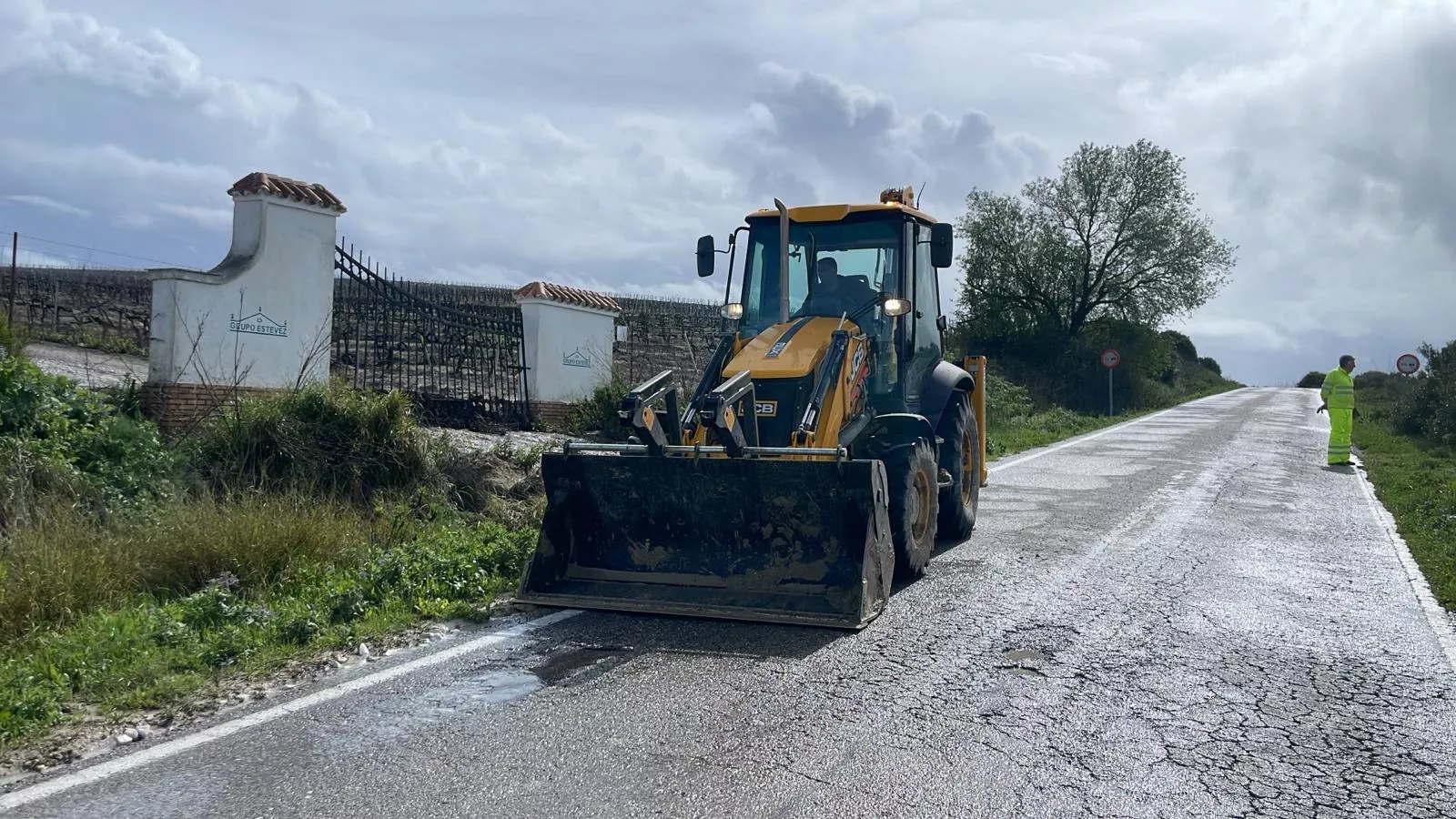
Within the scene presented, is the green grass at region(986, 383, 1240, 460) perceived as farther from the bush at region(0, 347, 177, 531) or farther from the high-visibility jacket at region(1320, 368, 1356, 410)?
the bush at region(0, 347, 177, 531)

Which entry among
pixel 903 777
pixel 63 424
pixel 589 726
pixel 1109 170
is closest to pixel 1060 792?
pixel 903 777

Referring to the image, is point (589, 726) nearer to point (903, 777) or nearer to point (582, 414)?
point (903, 777)

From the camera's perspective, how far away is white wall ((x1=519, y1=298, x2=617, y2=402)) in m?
14.6

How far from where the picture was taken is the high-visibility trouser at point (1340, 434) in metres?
17.1

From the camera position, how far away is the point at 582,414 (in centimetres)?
1452

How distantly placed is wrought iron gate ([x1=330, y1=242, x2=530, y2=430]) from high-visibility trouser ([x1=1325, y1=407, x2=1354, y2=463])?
12564mm

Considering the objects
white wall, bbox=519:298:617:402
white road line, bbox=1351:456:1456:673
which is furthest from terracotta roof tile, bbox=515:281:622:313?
white road line, bbox=1351:456:1456:673

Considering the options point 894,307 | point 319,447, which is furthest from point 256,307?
point 894,307

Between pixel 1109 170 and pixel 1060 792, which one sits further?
pixel 1109 170

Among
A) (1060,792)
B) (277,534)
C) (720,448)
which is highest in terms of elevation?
(720,448)

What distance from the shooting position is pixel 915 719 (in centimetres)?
473

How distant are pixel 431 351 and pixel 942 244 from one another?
775cm

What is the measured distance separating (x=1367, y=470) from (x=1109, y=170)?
78.5ft

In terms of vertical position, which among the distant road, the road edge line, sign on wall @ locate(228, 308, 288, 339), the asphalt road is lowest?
the asphalt road
